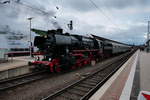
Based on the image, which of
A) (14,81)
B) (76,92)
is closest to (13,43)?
(14,81)

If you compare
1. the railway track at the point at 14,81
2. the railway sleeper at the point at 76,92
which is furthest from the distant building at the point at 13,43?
the railway sleeper at the point at 76,92

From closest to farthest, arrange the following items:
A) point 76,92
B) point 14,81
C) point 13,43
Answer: point 76,92 < point 14,81 < point 13,43

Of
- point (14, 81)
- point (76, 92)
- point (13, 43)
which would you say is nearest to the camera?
point (76, 92)

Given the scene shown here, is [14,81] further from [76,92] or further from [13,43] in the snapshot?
[13,43]

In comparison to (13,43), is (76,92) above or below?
below

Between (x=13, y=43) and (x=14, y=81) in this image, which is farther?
(x=13, y=43)

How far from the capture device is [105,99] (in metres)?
5.03

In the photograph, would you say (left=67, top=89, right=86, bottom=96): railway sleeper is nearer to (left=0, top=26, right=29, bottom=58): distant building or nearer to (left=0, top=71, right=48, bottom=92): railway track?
(left=0, top=71, right=48, bottom=92): railway track

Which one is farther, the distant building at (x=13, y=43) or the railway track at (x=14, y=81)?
the distant building at (x=13, y=43)

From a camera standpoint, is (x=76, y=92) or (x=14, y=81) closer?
(x=76, y=92)

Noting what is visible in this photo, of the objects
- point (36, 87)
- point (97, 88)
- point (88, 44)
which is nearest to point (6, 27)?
point (88, 44)

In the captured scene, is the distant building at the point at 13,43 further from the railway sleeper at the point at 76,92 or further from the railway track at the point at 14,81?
the railway sleeper at the point at 76,92

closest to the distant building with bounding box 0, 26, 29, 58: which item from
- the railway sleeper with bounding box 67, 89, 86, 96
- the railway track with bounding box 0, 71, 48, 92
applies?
the railway track with bounding box 0, 71, 48, 92

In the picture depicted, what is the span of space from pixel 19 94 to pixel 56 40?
14.8 feet
